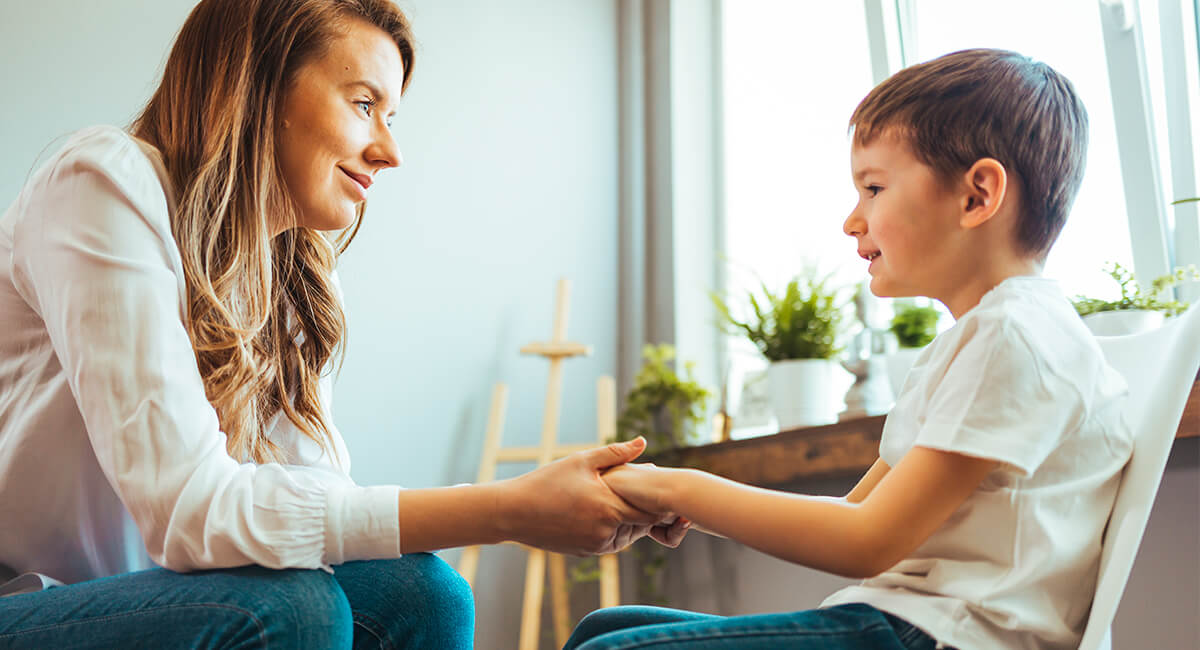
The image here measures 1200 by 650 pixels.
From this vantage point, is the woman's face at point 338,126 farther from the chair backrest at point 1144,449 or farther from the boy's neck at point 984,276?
the chair backrest at point 1144,449

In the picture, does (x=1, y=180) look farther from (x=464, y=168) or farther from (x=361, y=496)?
(x=361, y=496)

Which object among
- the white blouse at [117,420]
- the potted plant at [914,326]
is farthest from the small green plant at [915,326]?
the white blouse at [117,420]

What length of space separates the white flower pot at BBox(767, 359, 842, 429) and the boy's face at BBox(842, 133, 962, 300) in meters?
1.36

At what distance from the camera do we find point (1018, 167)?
38.4 inches

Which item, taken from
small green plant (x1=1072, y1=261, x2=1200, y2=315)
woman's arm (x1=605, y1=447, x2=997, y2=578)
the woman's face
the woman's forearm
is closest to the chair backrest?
woman's arm (x1=605, y1=447, x2=997, y2=578)

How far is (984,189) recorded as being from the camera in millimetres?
959

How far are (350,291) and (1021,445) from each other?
6.93 ft

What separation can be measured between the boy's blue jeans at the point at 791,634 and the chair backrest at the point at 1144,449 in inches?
6.0

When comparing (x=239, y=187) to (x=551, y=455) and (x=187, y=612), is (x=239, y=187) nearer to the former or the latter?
(x=187, y=612)

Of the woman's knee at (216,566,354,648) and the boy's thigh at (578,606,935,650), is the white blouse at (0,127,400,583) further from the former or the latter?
the boy's thigh at (578,606,935,650)

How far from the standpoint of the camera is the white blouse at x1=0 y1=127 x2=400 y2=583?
91cm

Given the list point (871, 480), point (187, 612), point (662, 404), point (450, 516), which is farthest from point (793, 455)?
point (187, 612)

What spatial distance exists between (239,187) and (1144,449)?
43.0 inches

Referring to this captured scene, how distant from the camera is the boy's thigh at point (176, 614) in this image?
873mm
